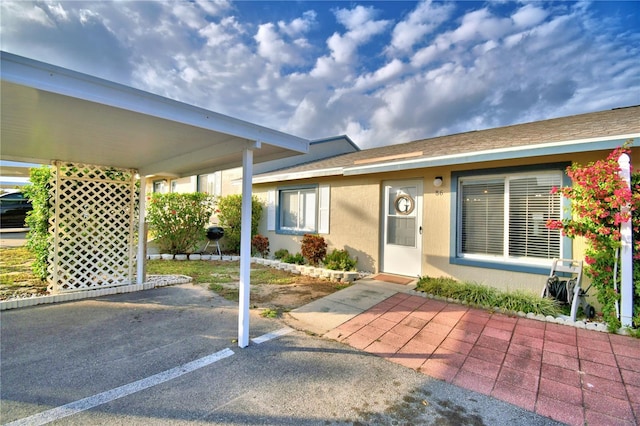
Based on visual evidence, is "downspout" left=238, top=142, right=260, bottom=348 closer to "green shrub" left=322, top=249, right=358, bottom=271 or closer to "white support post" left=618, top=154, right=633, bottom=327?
"green shrub" left=322, top=249, right=358, bottom=271

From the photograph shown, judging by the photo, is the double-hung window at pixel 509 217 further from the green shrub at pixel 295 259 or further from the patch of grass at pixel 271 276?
the green shrub at pixel 295 259

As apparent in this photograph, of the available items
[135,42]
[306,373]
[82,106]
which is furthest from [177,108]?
[135,42]

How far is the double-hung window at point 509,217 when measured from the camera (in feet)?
17.4

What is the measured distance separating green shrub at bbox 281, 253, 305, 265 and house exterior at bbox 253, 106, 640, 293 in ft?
3.35

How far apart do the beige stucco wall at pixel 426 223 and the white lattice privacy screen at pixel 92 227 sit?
4.72 metres

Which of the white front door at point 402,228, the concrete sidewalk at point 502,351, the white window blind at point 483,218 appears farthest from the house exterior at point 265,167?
the concrete sidewalk at point 502,351

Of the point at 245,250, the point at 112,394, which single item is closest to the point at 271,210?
the point at 245,250

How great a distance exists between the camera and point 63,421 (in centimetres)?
224

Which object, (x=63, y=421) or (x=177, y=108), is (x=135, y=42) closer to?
(x=177, y=108)

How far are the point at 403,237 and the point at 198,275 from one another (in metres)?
5.49

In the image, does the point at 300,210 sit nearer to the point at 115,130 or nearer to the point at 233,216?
the point at 233,216

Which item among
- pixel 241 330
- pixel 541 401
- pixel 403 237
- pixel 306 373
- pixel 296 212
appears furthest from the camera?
pixel 296 212

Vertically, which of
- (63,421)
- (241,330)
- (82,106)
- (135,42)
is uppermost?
(135,42)

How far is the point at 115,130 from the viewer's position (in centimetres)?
316
